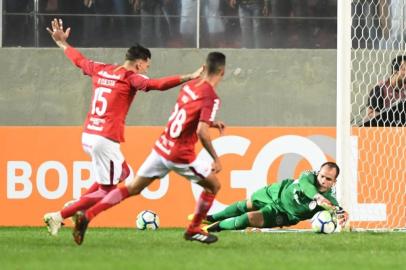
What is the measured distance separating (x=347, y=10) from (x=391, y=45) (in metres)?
2.44

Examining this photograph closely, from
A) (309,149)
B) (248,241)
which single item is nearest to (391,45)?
(309,149)

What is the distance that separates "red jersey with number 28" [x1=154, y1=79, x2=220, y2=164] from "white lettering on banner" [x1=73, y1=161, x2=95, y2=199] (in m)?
4.98

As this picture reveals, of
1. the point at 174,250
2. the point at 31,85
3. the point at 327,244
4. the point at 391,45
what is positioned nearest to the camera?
the point at 174,250

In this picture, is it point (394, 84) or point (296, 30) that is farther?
point (296, 30)

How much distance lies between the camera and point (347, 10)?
45.3ft

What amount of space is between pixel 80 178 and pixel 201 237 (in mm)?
5089

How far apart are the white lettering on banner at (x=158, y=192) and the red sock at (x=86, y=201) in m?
3.88

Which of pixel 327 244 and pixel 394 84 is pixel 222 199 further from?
pixel 327 244

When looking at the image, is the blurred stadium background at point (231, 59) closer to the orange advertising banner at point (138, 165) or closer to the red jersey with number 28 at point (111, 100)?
the orange advertising banner at point (138, 165)

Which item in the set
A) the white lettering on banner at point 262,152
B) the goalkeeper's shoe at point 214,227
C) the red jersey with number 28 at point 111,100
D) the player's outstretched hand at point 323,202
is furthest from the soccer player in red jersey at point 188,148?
the white lettering on banner at point 262,152

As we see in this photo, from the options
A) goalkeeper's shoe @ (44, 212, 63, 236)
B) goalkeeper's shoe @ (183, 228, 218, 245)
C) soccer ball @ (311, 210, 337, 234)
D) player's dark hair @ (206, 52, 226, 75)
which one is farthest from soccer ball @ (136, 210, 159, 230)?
player's dark hair @ (206, 52, 226, 75)

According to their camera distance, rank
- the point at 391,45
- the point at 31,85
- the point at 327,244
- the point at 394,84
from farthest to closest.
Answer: the point at 31,85 → the point at 391,45 → the point at 394,84 → the point at 327,244

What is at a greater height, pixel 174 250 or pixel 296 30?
pixel 296 30

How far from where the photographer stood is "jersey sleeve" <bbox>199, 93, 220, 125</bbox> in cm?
1030
